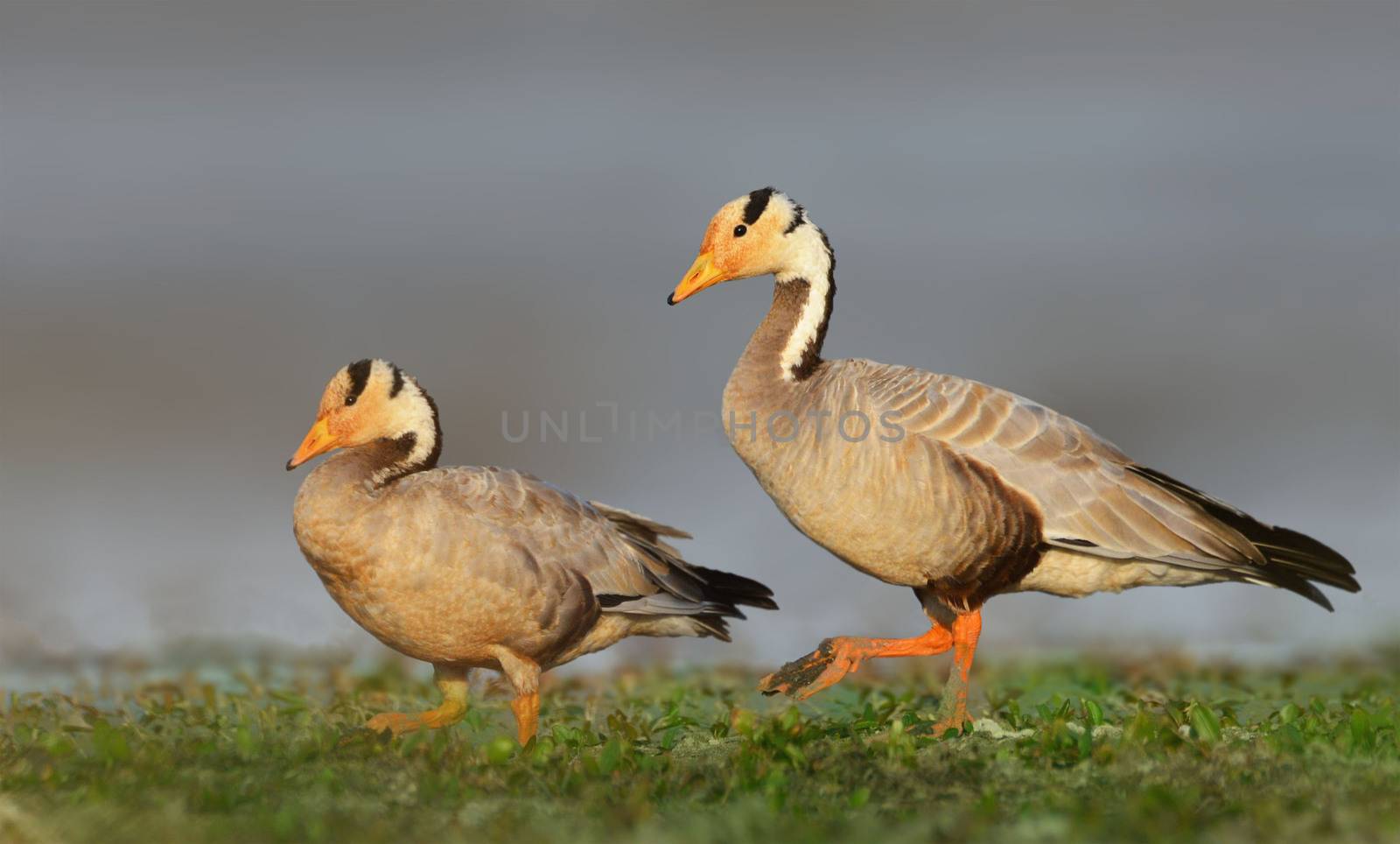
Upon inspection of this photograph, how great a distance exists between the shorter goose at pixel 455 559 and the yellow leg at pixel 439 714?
0.01 meters

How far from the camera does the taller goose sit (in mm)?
8414

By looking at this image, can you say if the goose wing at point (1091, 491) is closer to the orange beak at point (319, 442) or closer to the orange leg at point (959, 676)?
the orange leg at point (959, 676)

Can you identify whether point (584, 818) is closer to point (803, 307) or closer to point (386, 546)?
point (386, 546)

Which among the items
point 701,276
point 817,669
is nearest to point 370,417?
point 701,276

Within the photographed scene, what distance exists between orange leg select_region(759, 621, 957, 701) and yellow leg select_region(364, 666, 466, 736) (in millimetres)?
1826

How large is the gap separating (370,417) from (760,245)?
9.02 feet

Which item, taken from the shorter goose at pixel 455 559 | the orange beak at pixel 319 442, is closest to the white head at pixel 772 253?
the shorter goose at pixel 455 559

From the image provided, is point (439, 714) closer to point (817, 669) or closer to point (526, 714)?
point (526, 714)

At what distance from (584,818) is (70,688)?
538 centimetres

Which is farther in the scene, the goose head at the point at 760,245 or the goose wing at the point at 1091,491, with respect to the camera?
the goose head at the point at 760,245

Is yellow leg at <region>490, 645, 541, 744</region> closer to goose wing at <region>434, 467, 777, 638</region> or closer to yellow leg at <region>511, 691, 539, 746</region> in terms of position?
yellow leg at <region>511, 691, 539, 746</region>

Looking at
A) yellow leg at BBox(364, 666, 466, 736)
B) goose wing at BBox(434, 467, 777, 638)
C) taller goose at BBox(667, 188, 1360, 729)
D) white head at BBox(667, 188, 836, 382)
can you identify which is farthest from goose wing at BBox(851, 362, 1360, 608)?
yellow leg at BBox(364, 666, 466, 736)

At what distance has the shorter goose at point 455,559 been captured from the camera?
801 cm

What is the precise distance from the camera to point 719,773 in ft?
21.9
